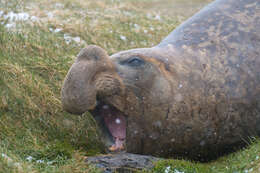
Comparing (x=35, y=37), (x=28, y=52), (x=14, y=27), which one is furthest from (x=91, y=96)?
(x=14, y=27)

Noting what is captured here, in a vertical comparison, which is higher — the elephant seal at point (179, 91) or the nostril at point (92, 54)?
the nostril at point (92, 54)

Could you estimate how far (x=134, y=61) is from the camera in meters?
→ 3.98

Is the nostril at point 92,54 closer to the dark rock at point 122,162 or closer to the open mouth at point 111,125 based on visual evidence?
the open mouth at point 111,125

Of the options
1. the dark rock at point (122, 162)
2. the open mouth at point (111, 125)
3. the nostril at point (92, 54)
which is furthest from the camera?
the open mouth at point (111, 125)

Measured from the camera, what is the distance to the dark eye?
3971 millimetres

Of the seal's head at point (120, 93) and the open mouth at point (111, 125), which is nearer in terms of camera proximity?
the seal's head at point (120, 93)

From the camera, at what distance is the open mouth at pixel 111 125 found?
3965 millimetres

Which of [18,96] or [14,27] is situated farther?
[14,27]

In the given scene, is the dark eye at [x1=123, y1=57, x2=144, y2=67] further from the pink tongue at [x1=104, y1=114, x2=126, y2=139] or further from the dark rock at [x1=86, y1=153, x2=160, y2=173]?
the dark rock at [x1=86, y1=153, x2=160, y2=173]

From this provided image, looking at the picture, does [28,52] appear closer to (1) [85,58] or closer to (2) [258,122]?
(1) [85,58]

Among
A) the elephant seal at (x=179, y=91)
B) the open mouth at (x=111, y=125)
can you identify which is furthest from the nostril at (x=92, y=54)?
the open mouth at (x=111, y=125)

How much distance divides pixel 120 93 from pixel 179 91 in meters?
0.56

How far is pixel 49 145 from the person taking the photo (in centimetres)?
428

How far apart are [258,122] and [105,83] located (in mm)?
1714
